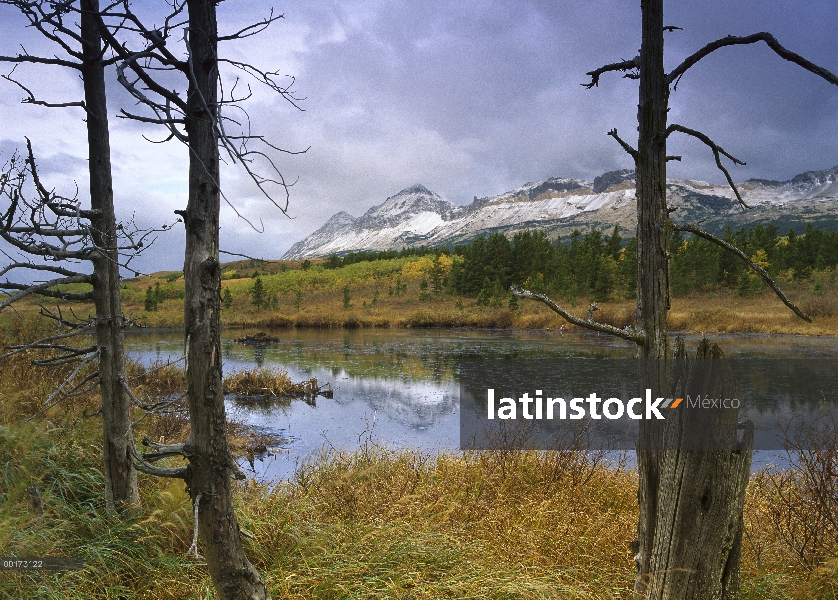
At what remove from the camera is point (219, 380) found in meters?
2.23

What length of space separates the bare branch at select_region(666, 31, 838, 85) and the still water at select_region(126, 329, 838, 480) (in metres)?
5.17

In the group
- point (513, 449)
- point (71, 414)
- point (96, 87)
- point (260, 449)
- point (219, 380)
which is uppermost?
point (96, 87)

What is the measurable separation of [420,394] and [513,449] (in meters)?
8.11

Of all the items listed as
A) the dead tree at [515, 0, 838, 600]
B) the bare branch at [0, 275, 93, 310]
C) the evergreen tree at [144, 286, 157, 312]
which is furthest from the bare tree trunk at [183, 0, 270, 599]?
the evergreen tree at [144, 286, 157, 312]

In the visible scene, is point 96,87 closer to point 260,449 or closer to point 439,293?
point 260,449

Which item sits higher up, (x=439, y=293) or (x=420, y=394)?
(x=439, y=293)

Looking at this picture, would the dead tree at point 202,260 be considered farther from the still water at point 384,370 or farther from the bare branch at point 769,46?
the still water at point 384,370

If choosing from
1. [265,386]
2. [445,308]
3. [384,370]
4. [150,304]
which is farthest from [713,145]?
[150,304]

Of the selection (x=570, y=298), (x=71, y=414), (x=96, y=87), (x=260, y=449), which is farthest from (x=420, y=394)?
(x=570, y=298)

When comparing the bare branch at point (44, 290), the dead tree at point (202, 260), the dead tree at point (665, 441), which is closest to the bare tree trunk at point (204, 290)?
the dead tree at point (202, 260)

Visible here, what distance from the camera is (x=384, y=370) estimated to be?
18.0 metres

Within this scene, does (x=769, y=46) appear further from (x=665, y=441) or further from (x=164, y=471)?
(x=164, y=471)

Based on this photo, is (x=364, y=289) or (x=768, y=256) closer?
(x=768, y=256)

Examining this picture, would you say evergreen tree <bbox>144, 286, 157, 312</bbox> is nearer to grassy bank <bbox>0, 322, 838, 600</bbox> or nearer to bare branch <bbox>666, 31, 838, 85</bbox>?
grassy bank <bbox>0, 322, 838, 600</bbox>
